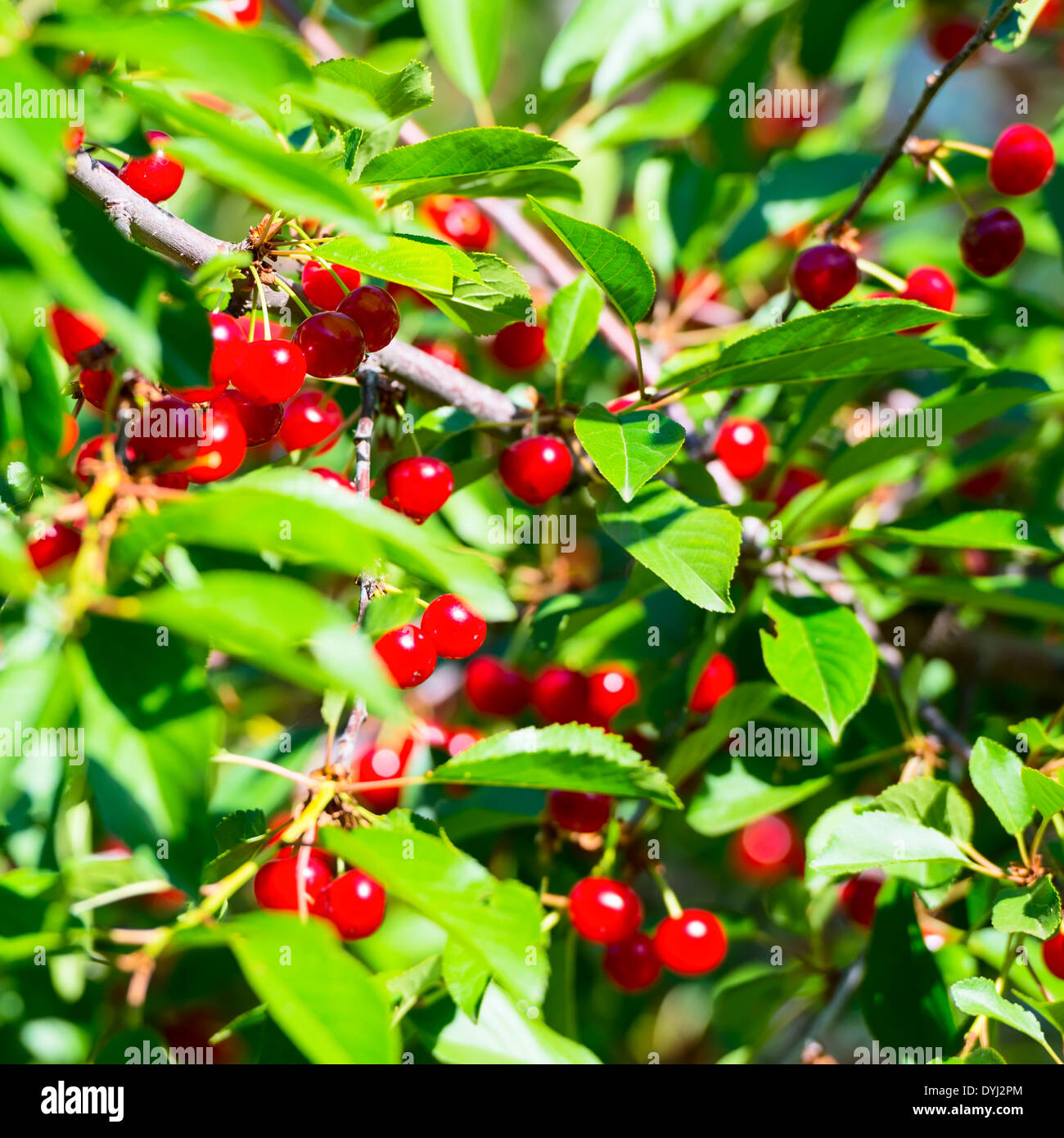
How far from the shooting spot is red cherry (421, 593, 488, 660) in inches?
38.7

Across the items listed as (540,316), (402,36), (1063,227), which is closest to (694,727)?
(540,316)

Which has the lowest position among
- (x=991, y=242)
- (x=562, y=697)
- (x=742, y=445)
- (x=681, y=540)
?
(x=562, y=697)

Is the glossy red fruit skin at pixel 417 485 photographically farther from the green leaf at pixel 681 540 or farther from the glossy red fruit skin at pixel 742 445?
the glossy red fruit skin at pixel 742 445

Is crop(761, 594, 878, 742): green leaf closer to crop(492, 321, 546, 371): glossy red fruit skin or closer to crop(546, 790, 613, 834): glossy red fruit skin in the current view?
crop(546, 790, 613, 834): glossy red fruit skin

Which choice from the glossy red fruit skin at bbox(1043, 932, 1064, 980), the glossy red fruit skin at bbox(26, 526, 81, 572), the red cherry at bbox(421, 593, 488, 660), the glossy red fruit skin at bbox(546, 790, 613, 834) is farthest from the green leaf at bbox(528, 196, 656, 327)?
the glossy red fruit skin at bbox(1043, 932, 1064, 980)

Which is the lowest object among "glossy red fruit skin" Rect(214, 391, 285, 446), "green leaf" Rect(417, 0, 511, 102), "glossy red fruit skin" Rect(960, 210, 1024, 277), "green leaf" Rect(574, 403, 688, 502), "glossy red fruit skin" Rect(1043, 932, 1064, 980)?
"glossy red fruit skin" Rect(1043, 932, 1064, 980)

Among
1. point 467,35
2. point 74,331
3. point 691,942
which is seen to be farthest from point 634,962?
point 467,35

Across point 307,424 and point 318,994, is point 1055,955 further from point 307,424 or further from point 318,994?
point 307,424

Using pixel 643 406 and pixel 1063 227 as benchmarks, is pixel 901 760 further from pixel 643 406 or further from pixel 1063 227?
pixel 1063 227

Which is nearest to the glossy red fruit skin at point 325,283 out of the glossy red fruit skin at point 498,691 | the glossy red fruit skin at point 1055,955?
the glossy red fruit skin at point 498,691

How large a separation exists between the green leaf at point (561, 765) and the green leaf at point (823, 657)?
273 mm

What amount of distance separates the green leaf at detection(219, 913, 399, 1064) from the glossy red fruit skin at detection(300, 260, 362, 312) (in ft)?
2.02

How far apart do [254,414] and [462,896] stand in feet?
1.53

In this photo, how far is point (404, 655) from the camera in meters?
0.93
